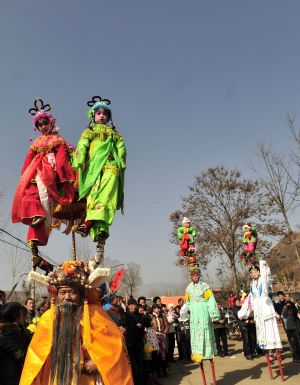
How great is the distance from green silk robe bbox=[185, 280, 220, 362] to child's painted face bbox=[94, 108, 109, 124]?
4.01m

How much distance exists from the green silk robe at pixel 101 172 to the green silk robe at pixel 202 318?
11.8 feet

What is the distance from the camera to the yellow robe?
117 inches

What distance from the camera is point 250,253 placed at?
370 inches

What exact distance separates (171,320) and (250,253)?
3006 mm

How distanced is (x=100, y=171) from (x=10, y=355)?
222 cm

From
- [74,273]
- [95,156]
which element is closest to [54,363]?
[74,273]

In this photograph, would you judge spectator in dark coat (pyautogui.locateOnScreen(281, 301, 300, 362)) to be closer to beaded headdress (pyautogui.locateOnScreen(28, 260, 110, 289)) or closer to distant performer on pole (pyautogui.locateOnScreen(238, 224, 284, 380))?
distant performer on pole (pyautogui.locateOnScreen(238, 224, 284, 380))

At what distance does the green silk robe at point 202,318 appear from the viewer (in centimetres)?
672

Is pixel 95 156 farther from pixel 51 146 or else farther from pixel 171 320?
pixel 171 320

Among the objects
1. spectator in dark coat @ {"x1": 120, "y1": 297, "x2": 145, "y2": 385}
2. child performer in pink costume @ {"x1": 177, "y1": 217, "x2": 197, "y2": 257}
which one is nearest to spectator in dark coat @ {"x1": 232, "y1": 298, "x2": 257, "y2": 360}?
child performer in pink costume @ {"x1": 177, "y1": 217, "x2": 197, "y2": 257}

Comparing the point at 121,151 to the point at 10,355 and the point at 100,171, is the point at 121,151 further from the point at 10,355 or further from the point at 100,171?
the point at 10,355

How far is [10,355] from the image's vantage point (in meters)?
3.96

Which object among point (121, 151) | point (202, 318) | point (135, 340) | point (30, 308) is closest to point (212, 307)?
point (202, 318)

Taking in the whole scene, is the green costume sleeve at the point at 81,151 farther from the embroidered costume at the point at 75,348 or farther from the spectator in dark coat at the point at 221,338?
the spectator in dark coat at the point at 221,338
